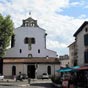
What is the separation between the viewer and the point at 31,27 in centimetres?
10175

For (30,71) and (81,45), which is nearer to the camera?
(81,45)

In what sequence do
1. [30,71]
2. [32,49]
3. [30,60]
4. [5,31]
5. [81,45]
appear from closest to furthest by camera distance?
[81,45] < [5,31] < [30,71] < [30,60] < [32,49]

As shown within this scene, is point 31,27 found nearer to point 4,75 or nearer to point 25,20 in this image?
point 25,20

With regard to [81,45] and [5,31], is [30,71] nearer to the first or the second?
[5,31]

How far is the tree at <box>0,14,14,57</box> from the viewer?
80.4m

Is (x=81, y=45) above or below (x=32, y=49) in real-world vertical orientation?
below

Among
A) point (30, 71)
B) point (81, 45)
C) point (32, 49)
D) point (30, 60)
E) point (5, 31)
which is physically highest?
point (5, 31)

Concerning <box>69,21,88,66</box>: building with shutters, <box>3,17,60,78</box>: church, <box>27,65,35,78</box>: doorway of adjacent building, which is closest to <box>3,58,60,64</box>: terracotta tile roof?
<box>3,17,60,78</box>: church

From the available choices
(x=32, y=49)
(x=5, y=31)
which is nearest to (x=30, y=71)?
(x=32, y=49)

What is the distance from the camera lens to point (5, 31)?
81.5m

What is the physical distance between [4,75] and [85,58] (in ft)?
122

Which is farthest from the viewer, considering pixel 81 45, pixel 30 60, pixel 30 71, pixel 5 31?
pixel 30 60

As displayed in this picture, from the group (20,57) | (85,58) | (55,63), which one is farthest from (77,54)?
(20,57)

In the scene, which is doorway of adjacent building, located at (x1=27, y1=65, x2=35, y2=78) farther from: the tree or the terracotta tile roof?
the tree
